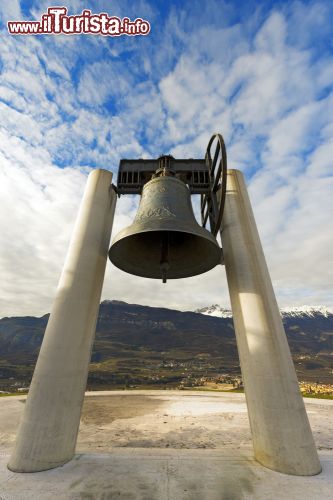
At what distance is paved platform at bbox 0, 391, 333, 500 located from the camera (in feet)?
15.3

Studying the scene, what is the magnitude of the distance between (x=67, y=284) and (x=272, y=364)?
5292mm

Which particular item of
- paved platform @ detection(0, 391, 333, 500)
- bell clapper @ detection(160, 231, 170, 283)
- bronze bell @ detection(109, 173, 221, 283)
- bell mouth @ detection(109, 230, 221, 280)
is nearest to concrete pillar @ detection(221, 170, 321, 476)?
paved platform @ detection(0, 391, 333, 500)

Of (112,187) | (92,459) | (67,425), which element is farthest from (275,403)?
(112,187)

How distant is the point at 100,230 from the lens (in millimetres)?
8047

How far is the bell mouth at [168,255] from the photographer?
26.1 ft

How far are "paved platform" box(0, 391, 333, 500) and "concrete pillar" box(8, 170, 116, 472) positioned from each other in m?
0.41

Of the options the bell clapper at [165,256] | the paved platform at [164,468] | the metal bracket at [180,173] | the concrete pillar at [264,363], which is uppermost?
the metal bracket at [180,173]

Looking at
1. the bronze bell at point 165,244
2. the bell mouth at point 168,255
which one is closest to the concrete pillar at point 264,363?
the bell mouth at point 168,255

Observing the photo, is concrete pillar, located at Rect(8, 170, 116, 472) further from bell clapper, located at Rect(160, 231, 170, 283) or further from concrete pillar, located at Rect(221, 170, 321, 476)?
concrete pillar, located at Rect(221, 170, 321, 476)

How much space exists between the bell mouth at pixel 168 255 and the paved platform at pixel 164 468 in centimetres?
429

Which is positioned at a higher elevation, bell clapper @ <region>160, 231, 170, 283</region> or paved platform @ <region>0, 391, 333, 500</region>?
bell clapper @ <region>160, 231, 170, 283</region>

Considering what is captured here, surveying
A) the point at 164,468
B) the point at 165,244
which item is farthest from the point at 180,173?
the point at 164,468

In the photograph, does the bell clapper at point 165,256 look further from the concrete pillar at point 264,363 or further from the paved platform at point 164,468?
the paved platform at point 164,468

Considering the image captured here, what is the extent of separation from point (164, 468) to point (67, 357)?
9.96 feet
